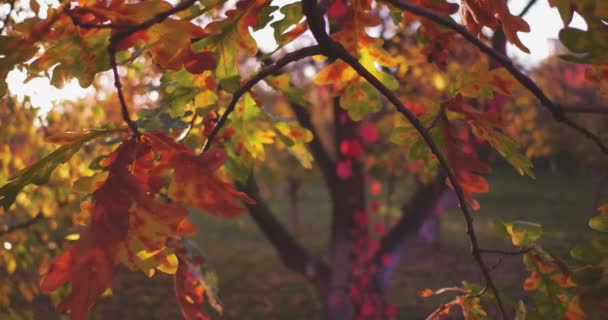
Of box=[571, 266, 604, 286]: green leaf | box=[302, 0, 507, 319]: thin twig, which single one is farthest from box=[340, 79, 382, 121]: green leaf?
box=[571, 266, 604, 286]: green leaf

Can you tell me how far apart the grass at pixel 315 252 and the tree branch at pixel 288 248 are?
101 centimetres

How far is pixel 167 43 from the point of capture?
1061 mm

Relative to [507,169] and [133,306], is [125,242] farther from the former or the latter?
[507,169]

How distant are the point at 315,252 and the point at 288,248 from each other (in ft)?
29.7

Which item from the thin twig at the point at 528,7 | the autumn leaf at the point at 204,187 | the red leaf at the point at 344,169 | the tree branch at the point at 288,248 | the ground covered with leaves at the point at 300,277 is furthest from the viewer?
the ground covered with leaves at the point at 300,277

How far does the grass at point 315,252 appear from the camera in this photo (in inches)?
375

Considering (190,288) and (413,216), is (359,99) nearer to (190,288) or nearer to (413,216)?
(190,288)

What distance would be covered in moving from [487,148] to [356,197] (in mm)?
1635

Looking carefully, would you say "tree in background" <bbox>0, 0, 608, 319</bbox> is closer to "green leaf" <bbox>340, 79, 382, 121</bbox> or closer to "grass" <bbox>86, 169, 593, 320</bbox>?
"green leaf" <bbox>340, 79, 382, 121</bbox>

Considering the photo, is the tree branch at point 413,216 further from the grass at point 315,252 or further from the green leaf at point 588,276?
the green leaf at point 588,276

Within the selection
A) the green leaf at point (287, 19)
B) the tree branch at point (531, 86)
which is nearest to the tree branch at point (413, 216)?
the green leaf at point (287, 19)

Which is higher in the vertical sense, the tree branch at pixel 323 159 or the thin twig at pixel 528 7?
the thin twig at pixel 528 7

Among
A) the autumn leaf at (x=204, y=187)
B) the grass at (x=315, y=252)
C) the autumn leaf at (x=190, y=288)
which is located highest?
the autumn leaf at (x=204, y=187)

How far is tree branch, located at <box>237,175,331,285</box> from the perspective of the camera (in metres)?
5.12
